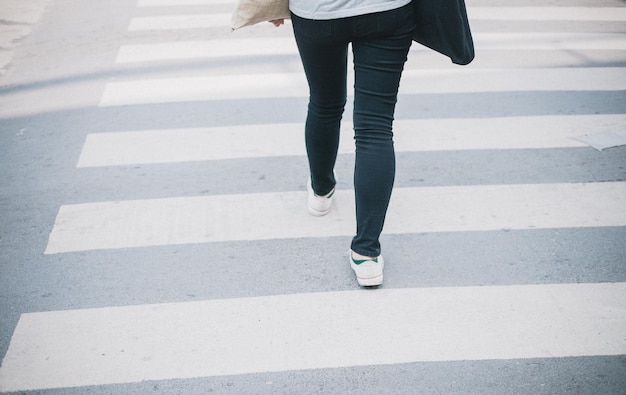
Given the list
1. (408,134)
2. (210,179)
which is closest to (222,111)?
(210,179)

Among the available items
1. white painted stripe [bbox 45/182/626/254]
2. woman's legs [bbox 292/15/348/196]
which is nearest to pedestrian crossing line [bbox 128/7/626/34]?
white painted stripe [bbox 45/182/626/254]

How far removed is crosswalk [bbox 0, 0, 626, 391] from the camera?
2371mm

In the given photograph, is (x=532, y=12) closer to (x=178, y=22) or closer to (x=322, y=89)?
(x=178, y=22)

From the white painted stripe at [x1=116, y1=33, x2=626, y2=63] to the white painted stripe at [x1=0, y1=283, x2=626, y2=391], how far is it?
3.24 metres

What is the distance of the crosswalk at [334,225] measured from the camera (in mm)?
2371

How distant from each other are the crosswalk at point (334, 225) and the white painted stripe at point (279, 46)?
3 cm

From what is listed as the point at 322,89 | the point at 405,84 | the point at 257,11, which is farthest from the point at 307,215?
the point at 405,84

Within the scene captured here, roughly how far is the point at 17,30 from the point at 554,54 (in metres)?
4.90

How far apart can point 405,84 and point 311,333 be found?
2824 mm

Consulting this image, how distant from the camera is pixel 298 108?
443 centimetres

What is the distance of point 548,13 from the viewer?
6.39m

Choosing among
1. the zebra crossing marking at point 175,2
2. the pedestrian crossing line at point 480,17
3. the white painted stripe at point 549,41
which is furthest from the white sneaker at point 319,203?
the zebra crossing marking at point 175,2

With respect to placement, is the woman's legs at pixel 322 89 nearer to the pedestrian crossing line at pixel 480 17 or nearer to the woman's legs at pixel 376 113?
the woman's legs at pixel 376 113

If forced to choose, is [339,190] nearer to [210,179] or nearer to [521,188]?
[210,179]
